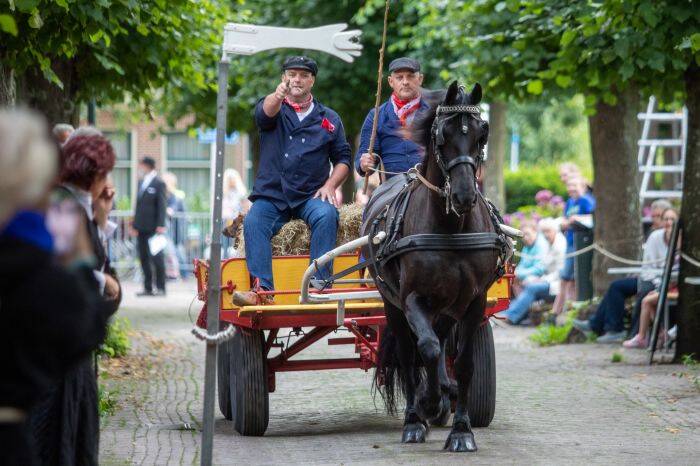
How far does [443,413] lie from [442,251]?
161 cm

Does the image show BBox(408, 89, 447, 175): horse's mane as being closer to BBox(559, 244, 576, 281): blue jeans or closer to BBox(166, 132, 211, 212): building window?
BBox(559, 244, 576, 281): blue jeans

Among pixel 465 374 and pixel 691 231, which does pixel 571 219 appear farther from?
pixel 465 374

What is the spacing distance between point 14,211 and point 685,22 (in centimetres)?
939

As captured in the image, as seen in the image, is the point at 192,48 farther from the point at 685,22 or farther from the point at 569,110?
the point at 569,110

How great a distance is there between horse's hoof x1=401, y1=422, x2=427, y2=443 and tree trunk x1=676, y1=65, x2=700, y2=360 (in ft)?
17.5

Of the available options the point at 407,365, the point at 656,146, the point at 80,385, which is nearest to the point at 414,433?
the point at 407,365

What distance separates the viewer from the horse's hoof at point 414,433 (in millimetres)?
8430

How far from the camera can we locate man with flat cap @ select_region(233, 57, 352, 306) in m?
9.12

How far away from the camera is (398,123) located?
9336 millimetres

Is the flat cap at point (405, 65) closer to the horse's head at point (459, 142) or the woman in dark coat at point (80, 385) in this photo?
the horse's head at point (459, 142)

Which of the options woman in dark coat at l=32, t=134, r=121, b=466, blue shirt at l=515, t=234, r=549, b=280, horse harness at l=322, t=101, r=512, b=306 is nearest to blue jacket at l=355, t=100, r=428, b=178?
horse harness at l=322, t=101, r=512, b=306

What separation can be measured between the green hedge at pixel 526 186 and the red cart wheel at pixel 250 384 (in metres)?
28.4

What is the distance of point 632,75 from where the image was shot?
12398 millimetres

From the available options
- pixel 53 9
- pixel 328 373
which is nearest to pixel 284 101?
pixel 53 9
